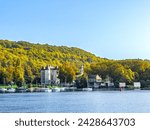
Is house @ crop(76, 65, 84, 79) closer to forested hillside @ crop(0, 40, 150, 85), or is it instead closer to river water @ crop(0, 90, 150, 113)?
forested hillside @ crop(0, 40, 150, 85)

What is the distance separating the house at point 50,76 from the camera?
82.0 feet

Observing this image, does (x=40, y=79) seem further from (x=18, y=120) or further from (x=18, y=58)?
(x=18, y=120)

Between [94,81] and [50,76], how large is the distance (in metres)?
4.83

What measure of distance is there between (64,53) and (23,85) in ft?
20.0

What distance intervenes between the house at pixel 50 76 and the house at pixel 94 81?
174 centimetres

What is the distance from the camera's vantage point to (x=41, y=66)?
22.8 metres

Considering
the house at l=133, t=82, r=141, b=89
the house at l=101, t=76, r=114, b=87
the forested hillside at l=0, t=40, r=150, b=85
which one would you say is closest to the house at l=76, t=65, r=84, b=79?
the forested hillside at l=0, t=40, r=150, b=85

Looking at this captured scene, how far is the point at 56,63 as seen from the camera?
22.3 meters

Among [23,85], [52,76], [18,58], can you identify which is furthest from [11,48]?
[52,76]

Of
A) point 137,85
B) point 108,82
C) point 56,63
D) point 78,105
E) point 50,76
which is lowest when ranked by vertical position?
point 78,105

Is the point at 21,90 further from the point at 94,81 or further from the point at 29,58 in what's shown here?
the point at 29,58

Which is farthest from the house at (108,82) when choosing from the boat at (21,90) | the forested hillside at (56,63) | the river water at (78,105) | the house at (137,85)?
the river water at (78,105)

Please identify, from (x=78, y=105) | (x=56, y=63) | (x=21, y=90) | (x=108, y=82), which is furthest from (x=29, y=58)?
(x=78, y=105)

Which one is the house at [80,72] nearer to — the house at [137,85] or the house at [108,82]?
the house at [108,82]
